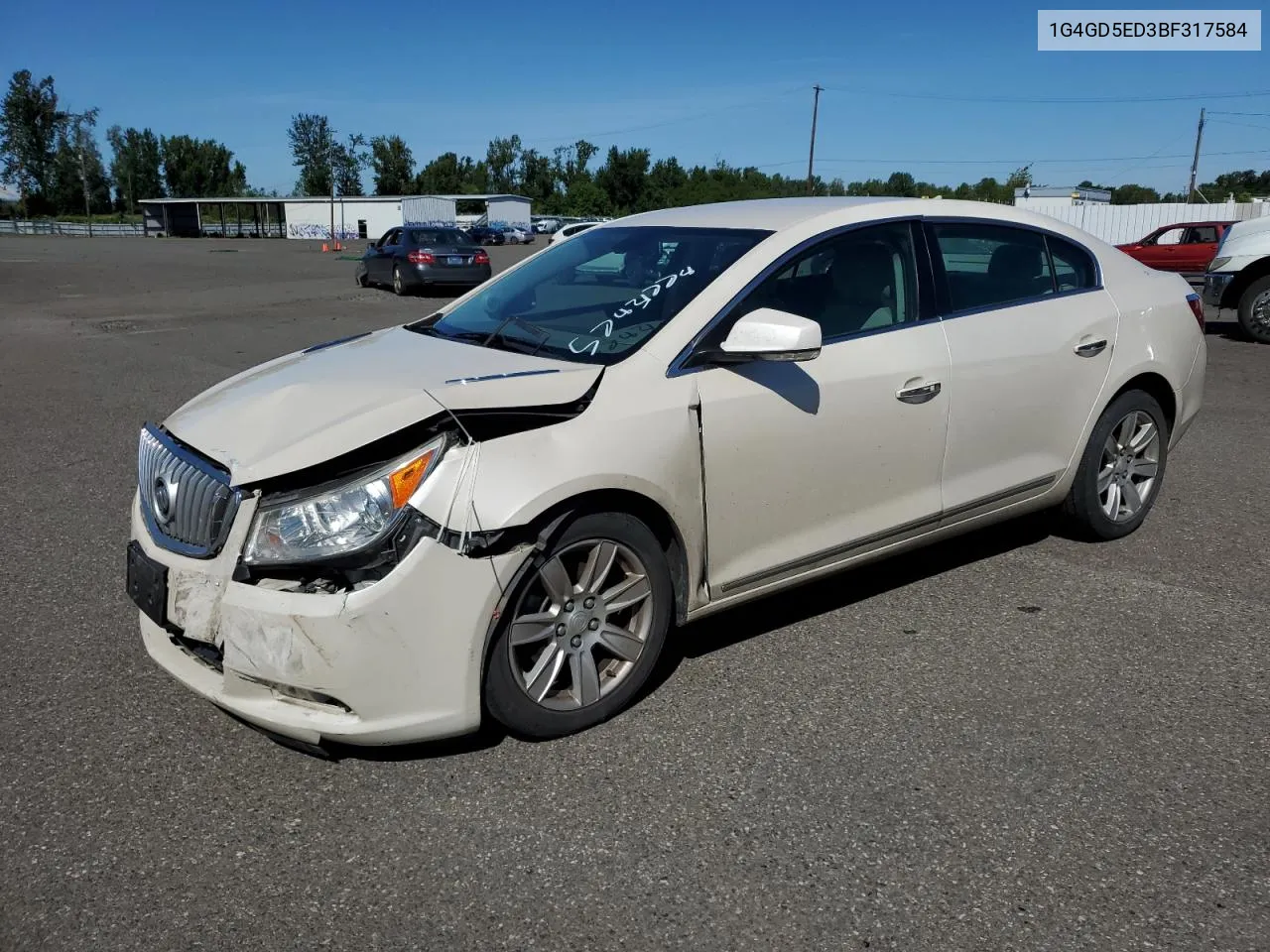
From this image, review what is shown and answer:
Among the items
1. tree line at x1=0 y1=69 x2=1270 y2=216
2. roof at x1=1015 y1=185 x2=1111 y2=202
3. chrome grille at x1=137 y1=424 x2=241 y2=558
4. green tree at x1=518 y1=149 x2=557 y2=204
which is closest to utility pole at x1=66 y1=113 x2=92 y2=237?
tree line at x1=0 y1=69 x2=1270 y2=216

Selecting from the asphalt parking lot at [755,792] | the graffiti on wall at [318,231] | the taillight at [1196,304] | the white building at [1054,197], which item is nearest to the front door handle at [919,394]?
the asphalt parking lot at [755,792]

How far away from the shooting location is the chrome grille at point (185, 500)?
2984mm

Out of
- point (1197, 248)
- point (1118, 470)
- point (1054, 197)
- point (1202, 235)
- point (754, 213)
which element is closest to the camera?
point (754, 213)

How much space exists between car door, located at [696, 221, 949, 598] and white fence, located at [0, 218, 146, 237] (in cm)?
9223

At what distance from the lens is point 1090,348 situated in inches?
181

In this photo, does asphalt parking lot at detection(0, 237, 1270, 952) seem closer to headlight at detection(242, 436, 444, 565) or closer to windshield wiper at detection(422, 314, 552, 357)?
headlight at detection(242, 436, 444, 565)

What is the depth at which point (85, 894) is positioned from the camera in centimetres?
253

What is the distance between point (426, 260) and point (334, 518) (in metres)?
20.4

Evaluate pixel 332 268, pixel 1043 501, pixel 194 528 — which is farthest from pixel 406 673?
pixel 332 268

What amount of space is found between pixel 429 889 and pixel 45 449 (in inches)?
234

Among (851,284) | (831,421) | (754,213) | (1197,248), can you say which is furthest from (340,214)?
(831,421)

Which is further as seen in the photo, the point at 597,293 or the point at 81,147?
the point at 81,147

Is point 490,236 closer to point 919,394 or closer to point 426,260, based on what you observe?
point 426,260

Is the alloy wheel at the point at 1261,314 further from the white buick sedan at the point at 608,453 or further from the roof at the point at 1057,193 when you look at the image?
the roof at the point at 1057,193
